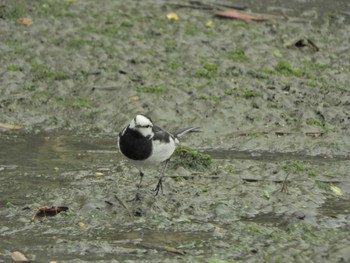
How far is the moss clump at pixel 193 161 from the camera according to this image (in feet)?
30.4

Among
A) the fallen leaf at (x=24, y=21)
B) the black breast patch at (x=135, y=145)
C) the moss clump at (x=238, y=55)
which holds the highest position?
the fallen leaf at (x=24, y=21)

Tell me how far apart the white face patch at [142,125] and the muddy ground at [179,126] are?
66 cm

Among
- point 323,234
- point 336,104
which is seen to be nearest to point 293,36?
point 336,104

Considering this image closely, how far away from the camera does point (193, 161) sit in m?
9.28

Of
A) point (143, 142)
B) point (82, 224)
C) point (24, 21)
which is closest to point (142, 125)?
point (143, 142)

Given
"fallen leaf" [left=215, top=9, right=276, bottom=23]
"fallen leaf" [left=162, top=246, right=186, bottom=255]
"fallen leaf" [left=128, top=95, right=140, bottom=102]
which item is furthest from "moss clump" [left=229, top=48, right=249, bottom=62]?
"fallen leaf" [left=162, top=246, right=186, bottom=255]

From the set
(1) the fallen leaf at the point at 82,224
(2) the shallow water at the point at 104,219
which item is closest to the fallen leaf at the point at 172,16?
(2) the shallow water at the point at 104,219

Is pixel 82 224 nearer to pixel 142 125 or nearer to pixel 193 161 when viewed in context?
pixel 142 125

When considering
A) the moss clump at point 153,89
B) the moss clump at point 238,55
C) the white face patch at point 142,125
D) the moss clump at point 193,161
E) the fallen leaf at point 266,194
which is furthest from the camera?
the moss clump at point 238,55

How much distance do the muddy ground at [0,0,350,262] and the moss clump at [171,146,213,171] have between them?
99 mm

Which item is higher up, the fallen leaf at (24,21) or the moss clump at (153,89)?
the fallen leaf at (24,21)

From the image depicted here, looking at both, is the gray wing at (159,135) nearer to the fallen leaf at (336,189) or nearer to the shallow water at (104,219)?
the shallow water at (104,219)

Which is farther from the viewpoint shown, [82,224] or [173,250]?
[82,224]

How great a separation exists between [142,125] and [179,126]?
2911 millimetres
